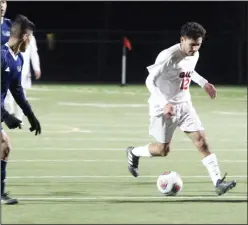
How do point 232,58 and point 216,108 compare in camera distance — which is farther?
point 232,58

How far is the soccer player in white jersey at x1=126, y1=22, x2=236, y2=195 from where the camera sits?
6.18 metres

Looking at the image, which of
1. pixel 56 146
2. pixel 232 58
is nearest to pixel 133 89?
pixel 232 58

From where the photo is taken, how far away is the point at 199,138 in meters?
7.88

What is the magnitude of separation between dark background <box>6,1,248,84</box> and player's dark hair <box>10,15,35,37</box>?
27548mm

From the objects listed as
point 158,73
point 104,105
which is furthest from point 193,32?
point 104,105

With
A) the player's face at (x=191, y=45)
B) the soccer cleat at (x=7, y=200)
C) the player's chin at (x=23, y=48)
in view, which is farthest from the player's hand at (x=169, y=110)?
the soccer cleat at (x=7, y=200)

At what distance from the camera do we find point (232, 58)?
36938 millimetres

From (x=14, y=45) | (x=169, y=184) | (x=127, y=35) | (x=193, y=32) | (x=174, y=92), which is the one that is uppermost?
(x=193, y=32)

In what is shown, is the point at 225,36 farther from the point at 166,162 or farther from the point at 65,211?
the point at 65,211

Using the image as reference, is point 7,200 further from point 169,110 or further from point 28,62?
point 28,62

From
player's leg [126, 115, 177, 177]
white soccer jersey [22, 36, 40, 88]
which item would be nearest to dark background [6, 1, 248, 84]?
white soccer jersey [22, 36, 40, 88]

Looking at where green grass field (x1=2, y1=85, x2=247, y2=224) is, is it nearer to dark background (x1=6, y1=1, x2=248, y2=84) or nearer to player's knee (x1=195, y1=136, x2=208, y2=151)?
player's knee (x1=195, y1=136, x2=208, y2=151)

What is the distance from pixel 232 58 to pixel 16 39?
3091cm

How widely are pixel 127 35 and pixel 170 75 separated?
31508mm
